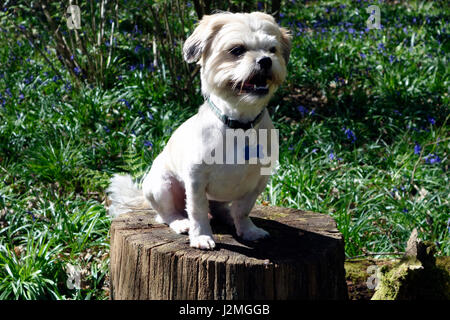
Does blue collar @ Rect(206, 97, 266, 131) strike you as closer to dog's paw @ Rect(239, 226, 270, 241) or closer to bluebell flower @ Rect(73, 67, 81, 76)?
dog's paw @ Rect(239, 226, 270, 241)

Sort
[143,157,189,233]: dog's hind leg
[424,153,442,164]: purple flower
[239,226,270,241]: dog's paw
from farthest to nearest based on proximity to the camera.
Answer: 1. [424,153,442,164]: purple flower
2. [143,157,189,233]: dog's hind leg
3. [239,226,270,241]: dog's paw

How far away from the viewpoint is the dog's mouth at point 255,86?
94.0 inches

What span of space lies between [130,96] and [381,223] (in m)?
3.06

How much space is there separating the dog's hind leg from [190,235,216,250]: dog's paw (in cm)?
28

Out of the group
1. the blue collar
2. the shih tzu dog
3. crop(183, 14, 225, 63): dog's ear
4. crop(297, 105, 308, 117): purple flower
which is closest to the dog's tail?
the shih tzu dog

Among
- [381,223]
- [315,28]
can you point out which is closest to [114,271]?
[381,223]

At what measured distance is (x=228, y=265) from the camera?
2.45 meters

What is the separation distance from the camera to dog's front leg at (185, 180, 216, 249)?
2.61m

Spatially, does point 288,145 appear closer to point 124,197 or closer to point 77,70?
point 124,197

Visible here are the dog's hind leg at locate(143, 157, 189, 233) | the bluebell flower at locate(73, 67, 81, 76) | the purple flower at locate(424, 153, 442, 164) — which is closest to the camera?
the dog's hind leg at locate(143, 157, 189, 233)
